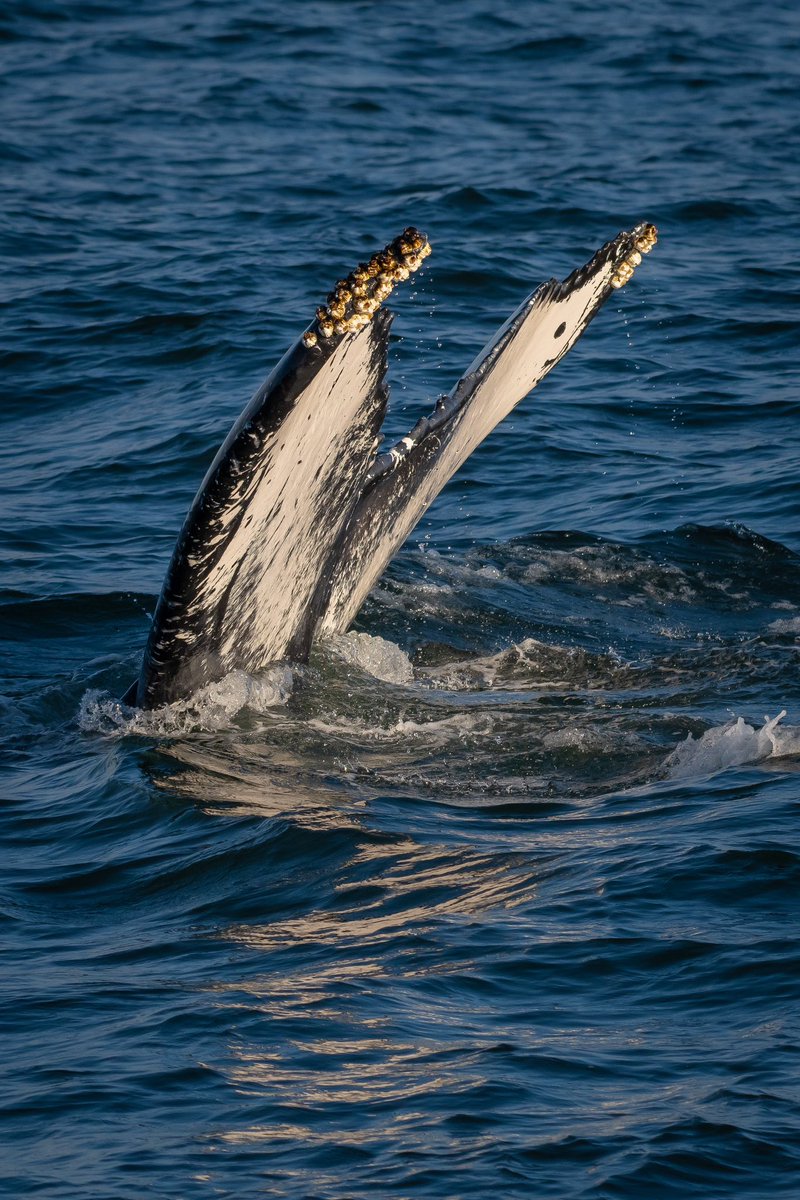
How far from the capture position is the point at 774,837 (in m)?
6.44

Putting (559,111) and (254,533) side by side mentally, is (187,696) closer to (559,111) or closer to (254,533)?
(254,533)

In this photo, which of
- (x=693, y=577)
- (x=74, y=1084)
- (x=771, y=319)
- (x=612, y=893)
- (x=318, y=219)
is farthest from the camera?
(x=318, y=219)

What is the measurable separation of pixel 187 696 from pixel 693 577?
4484 millimetres

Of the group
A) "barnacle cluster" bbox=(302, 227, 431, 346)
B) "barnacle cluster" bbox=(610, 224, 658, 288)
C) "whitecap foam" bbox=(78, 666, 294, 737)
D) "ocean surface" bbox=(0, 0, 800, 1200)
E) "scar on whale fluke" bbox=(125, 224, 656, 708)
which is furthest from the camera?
"barnacle cluster" bbox=(610, 224, 658, 288)

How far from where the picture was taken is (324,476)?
21.2 ft

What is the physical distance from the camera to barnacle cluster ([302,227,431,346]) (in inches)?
210

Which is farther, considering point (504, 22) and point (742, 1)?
point (742, 1)

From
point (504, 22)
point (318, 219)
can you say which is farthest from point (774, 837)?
point (504, 22)

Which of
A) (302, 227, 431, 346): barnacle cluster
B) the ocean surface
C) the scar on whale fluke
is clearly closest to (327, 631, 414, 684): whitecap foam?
the ocean surface

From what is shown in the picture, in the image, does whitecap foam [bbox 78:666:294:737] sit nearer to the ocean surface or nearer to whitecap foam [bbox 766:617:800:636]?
the ocean surface

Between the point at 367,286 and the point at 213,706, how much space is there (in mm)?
2399

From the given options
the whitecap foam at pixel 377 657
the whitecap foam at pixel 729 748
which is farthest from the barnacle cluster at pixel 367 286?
the whitecap foam at pixel 729 748

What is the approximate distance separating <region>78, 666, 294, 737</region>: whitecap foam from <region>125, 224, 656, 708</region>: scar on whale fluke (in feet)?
0.25

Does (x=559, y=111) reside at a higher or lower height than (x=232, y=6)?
lower
